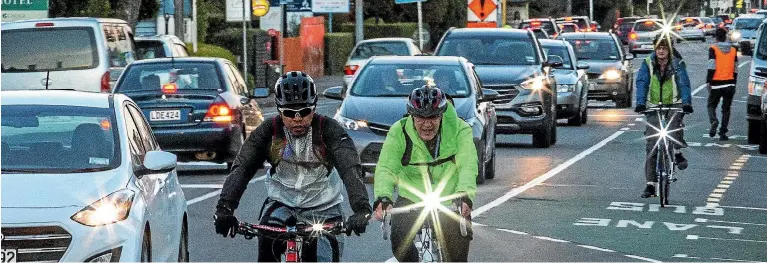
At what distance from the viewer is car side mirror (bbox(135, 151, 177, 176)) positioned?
9609 mm

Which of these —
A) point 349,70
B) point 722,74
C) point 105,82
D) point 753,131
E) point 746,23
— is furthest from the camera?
point 746,23

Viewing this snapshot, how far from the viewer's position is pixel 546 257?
42.9 ft

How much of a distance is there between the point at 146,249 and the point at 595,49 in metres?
31.1

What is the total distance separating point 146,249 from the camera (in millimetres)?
9516

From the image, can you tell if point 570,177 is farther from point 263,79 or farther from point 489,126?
point 263,79

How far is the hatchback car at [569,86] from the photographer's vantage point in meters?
31.3

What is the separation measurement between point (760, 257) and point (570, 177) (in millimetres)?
7496

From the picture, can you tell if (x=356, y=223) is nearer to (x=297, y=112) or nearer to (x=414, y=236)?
(x=297, y=112)

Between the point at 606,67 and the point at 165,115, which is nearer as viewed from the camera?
the point at 165,115

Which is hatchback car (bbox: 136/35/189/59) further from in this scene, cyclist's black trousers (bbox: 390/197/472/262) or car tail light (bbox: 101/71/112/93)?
cyclist's black trousers (bbox: 390/197/472/262)

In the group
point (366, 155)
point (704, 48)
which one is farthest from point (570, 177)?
point (704, 48)

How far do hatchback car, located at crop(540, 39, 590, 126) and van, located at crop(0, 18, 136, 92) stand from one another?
9720 millimetres

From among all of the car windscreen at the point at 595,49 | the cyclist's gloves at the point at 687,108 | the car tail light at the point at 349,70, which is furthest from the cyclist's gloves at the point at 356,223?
the car tail light at the point at 349,70

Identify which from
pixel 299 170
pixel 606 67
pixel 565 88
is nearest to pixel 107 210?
pixel 299 170
